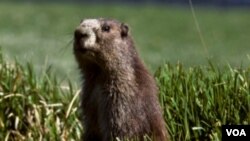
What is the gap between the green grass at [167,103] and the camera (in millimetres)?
5621

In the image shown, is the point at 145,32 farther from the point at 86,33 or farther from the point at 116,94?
the point at 86,33

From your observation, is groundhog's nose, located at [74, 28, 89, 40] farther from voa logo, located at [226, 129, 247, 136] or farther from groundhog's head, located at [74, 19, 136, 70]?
voa logo, located at [226, 129, 247, 136]

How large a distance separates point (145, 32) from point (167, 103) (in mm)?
15572

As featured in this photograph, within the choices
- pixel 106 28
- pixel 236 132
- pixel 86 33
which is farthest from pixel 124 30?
pixel 236 132

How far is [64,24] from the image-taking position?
72.4 feet

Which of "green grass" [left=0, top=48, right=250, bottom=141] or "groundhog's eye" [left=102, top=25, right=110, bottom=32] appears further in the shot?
"green grass" [left=0, top=48, right=250, bottom=141]

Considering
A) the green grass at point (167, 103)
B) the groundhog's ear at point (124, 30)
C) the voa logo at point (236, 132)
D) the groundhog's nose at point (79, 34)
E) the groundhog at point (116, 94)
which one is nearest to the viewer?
the groundhog's nose at point (79, 34)

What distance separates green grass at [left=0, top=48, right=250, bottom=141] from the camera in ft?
18.4

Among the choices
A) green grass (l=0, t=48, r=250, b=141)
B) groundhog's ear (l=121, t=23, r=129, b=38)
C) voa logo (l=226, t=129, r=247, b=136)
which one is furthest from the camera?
green grass (l=0, t=48, r=250, b=141)

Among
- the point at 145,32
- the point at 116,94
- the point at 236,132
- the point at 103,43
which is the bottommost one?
the point at 145,32

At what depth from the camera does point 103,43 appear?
197 inches

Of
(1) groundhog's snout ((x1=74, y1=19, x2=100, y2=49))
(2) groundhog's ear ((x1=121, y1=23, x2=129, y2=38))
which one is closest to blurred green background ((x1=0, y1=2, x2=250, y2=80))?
(2) groundhog's ear ((x1=121, y1=23, x2=129, y2=38))

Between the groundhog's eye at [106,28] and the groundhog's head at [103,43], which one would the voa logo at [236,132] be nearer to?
the groundhog's head at [103,43]

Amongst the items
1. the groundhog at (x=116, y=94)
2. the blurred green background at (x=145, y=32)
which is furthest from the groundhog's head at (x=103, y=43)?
the blurred green background at (x=145, y=32)
